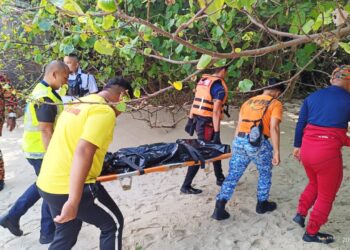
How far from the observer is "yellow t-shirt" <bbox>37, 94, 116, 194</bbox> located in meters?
2.40

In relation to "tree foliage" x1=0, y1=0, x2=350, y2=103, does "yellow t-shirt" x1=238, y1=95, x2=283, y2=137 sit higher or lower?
lower

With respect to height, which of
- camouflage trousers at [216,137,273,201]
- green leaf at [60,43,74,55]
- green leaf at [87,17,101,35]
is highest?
green leaf at [87,17,101,35]

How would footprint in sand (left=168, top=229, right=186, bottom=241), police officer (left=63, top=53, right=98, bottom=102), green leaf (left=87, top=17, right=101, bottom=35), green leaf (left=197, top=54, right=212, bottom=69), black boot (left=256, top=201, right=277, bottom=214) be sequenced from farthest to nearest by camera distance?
1. police officer (left=63, top=53, right=98, bottom=102)
2. black boot (left=256, top=201, right=277, bottom=214)
3. footprint in sand (left=168, top=229, right=186, bottom=241)
4. green leaf (left=197, top=54, right=212, bottom=69)
5. green leaf (left=87, top=17, right=101, bottom=35)

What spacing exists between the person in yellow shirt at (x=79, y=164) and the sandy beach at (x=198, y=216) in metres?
0.99

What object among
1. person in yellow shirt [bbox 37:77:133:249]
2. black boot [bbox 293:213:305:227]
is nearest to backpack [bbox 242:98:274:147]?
black boot [bbox 293:213:305:227]

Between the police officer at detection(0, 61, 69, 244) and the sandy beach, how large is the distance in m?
0.21

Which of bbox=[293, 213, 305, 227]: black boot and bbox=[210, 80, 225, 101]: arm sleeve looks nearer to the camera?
bbox=[293, 213, 305, 227]: black boot

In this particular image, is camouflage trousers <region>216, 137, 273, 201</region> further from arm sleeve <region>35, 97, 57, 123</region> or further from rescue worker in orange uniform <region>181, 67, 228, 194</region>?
arm sleeve <region>35, 97, 57, 123</region>

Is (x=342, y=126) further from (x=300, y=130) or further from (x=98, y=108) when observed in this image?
(x=98, y=108)

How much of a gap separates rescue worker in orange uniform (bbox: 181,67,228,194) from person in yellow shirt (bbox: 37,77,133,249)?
1990 millimetres

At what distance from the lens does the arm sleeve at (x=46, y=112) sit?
331cm

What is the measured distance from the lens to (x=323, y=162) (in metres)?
3.41

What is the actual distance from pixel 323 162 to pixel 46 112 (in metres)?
2.48

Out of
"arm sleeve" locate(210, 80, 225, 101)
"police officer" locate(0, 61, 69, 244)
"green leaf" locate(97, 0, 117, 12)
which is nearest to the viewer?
"green leaf" locate(97, 0, 117, 12)
